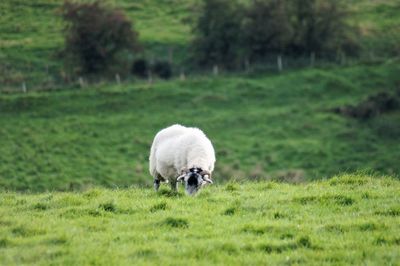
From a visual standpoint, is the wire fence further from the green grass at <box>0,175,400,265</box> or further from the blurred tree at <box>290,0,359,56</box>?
the green grass at <box>0,175,400,265</box>

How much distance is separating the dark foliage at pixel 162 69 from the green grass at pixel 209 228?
41103mm

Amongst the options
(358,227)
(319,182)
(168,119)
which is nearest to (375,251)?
(358,227)

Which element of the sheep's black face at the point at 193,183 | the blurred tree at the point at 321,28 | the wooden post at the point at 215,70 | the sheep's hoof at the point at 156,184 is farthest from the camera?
the blurred tree at the point at 321,28

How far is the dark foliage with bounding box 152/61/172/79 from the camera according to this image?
56.1 meters

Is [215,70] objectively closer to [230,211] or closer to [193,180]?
[193,180]

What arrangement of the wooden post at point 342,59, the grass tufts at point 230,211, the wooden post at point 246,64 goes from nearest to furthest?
1. the grass tufts at point 230,211
2. the wooden post at point 342,59
3. the wooden post at point 246,64

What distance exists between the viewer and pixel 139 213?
1277 cm

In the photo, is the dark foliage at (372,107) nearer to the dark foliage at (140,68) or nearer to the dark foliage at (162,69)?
the dark foliage at (162,69)

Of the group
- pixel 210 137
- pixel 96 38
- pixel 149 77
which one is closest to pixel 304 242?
A: pixel 210 137

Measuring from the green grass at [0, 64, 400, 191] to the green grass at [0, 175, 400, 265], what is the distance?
71.9 feet

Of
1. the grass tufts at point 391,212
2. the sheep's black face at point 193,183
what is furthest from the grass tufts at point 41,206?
the grass tufts at point 391,212

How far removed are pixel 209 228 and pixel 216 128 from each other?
34475 millimetres

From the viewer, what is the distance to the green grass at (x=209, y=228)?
32.5 feet

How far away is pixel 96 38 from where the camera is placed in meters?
54.7
